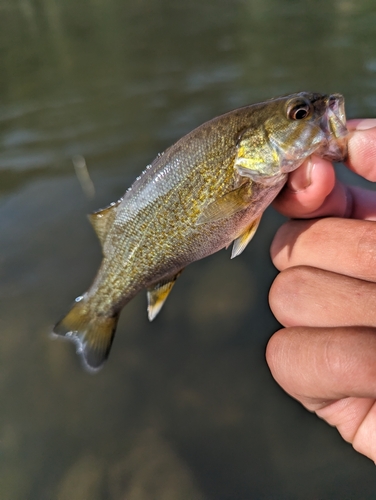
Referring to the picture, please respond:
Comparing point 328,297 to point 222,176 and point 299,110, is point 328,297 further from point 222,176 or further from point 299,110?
point 299,110

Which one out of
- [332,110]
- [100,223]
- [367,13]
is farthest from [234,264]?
[367,13]

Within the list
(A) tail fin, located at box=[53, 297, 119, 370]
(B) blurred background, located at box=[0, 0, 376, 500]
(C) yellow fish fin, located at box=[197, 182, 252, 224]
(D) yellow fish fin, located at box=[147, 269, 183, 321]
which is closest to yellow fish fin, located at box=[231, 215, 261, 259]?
(C) yellow fish fin, located at box=[197, 182, 252, 224]

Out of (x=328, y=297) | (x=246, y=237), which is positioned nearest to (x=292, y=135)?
(x=246, y=237)

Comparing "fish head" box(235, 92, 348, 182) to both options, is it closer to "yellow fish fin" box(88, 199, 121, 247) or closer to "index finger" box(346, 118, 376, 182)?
"index finger" box(346, 118, 376, 182)

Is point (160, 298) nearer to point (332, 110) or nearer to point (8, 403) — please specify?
point (332, 110)

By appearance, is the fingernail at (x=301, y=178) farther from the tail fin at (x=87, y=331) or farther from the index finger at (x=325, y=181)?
the tail fin at (x=87, y=331)
